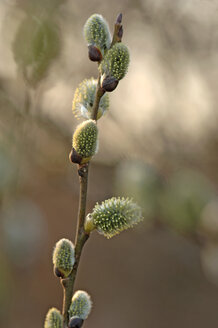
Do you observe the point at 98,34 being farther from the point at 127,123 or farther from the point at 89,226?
the point at 127,123

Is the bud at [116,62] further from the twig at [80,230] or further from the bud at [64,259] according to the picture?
the bud at [64,259]

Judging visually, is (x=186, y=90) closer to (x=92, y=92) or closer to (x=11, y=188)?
(x=11, y=188)

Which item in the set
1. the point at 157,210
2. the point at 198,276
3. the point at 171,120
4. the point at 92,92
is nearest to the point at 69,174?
the point at 157,210

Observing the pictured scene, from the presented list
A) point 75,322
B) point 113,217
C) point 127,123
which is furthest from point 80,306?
point 127,123

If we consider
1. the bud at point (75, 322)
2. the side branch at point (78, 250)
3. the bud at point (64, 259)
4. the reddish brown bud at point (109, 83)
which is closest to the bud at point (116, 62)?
the reddish brown bud at point (109, 83)

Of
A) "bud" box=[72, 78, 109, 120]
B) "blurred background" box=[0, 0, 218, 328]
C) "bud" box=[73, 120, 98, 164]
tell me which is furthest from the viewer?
"blurred background" box=[0, 0, 218, 328]

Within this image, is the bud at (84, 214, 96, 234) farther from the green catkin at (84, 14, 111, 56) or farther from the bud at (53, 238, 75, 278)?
the green catkin at (84, 14, 111, 56)

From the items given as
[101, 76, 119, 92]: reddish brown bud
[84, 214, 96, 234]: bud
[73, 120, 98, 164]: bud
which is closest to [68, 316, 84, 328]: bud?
[84, 214, 96, 234]: bud
